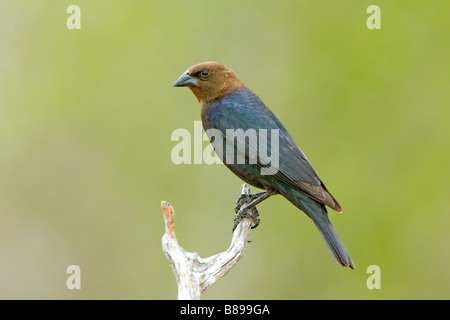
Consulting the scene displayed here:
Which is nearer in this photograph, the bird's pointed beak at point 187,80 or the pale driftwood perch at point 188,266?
the pale driftwood perch at point 188,266

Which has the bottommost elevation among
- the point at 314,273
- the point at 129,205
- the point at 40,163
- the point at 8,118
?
the point at 314,273

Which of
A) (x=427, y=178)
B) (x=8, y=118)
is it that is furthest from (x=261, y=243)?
(x=8, y=118)

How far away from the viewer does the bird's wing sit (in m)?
5.99

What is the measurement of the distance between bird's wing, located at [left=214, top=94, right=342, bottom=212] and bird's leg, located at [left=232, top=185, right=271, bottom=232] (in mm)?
375

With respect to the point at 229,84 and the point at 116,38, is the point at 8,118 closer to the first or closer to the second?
the point at 116,38

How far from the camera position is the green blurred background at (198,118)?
8.48 meters

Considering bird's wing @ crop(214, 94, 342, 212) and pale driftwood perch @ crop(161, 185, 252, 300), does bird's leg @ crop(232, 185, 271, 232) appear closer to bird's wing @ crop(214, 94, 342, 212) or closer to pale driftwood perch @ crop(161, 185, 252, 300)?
bird's wing @ crop(214, 94, 342, 212)

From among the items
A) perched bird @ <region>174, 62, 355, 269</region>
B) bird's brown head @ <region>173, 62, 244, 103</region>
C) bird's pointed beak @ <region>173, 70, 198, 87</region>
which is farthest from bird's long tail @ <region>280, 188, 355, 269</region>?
bird's pointed beak @ <region>173, 70, 198, 87</region>

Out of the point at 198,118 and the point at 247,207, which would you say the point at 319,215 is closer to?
→ the point at 247,207

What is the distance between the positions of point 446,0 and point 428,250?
3.20 m

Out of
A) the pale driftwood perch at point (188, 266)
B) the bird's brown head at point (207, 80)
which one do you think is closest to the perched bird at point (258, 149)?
the bird's brown head at point (207, 80)

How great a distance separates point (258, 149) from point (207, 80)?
2.97ft

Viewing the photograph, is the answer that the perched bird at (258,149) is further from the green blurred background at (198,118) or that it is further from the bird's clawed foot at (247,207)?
the green blurred background at (198,118)

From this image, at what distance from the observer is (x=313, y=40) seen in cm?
911
